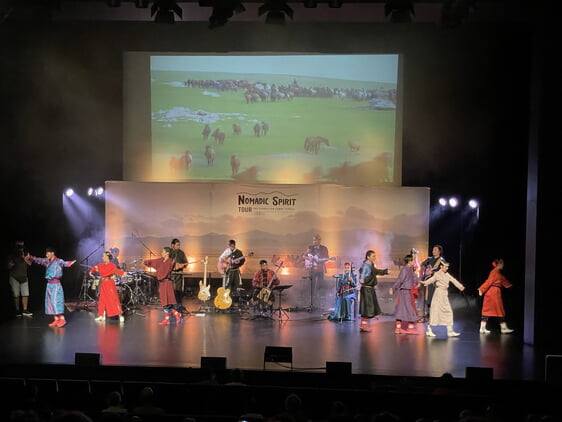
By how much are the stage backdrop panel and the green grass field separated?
0.39 metres

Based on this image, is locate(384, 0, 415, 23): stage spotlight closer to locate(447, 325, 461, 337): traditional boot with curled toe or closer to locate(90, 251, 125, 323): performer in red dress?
locate(447, 325, 461, 337): traditional boot with curled toe

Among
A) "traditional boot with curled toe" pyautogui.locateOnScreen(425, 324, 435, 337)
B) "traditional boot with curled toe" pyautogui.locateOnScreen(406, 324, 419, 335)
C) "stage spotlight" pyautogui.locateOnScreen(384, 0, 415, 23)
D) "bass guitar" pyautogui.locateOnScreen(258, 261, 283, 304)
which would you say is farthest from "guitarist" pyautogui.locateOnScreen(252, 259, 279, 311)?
"stage spotlight" pyautogui.locateOnScreen(384, 0, 415, 23)

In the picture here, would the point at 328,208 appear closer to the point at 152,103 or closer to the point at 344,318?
the point at 344,318

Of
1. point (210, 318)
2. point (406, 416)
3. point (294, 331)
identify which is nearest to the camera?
point (406, 416)

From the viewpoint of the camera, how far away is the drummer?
34.4 feet

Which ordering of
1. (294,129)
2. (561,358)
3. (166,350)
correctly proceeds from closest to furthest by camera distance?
(561,358), (166,350), (294,129)

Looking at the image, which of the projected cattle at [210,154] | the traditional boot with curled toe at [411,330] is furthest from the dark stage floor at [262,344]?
the projected cattle at [210,154]

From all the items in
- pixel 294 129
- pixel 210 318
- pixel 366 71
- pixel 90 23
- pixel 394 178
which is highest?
pixel 90 23

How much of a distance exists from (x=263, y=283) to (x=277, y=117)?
2927 mm

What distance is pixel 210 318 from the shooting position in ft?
35.2

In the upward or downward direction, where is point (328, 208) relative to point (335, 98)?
downward

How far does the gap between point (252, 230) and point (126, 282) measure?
241cm

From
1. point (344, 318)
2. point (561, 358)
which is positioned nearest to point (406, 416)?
point (561, 358)

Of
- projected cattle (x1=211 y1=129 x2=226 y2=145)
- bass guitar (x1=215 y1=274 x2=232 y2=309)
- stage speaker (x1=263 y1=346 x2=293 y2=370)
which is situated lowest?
bass guitar (x1=215 y1=274 x2=232 y2=309)
